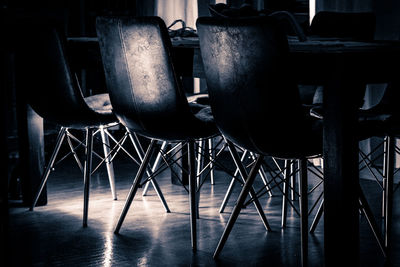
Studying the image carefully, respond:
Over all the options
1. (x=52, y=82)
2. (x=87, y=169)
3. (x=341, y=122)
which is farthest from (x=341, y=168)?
(x=52, y=82)

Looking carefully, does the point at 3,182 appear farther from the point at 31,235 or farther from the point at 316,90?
the point at 316,90

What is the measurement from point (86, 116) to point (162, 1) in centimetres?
408

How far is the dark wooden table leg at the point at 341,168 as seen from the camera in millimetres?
2035

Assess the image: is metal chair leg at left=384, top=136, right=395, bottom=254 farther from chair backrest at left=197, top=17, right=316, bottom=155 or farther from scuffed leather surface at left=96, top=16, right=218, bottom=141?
scuffed leather surface at left=96, top=16, right=218, bottom=141

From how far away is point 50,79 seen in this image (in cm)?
320

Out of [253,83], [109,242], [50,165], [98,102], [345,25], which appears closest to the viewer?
[253,83]

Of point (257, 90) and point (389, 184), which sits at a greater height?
point (257, 90)

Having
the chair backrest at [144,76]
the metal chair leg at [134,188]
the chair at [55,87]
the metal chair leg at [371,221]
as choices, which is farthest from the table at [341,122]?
the chair at [55,87]

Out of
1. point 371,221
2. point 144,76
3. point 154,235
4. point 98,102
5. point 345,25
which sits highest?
point 345,25

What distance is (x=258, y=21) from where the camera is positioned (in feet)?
6.89

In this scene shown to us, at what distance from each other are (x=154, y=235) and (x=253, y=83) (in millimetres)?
1061

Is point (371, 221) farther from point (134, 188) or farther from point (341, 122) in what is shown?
point (134, 188)

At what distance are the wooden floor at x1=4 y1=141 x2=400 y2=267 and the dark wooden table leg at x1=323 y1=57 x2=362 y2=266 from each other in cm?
48

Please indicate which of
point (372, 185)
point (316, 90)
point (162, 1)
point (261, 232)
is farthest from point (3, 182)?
point (162, 1)
